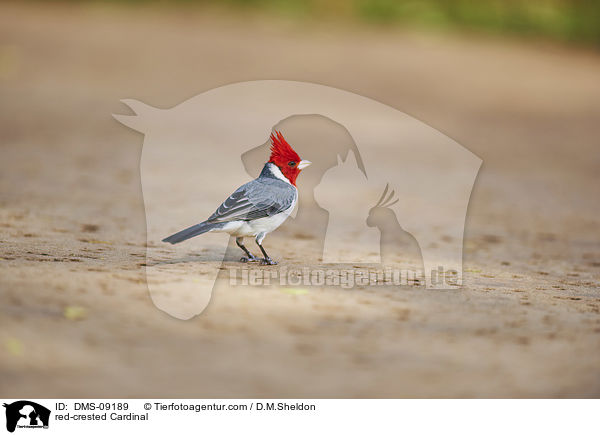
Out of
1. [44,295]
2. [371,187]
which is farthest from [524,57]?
[44,295]

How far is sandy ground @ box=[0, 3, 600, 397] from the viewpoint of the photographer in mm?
3186

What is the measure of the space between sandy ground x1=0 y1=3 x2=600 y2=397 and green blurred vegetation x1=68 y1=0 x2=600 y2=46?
202 inches

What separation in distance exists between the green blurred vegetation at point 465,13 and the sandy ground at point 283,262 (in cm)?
514

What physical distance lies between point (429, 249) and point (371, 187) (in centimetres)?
253

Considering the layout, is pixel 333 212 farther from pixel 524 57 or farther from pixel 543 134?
pixel 524 57

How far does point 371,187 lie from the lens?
333 inches

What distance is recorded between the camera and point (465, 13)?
20234 millimetres

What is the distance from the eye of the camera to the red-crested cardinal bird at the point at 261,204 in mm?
4309

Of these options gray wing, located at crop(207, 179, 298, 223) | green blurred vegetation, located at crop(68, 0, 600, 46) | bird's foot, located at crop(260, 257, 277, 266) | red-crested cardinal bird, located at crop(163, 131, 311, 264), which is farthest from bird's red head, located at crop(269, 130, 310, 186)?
green blurred vegetation, located at crop(68, 0, 600, 46)

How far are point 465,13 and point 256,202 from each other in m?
17.5
